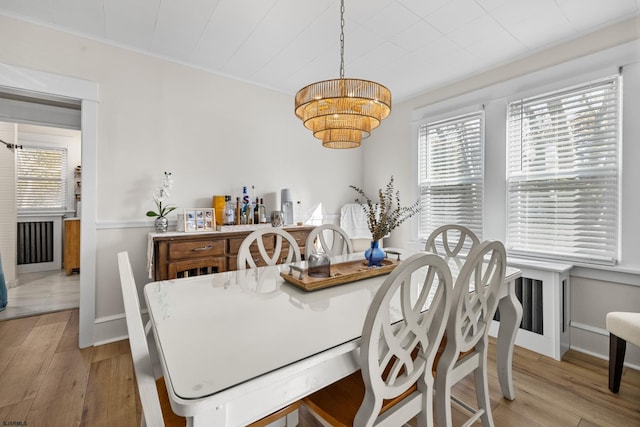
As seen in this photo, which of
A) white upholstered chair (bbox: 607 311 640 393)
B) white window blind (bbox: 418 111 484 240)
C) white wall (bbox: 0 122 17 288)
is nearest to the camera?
white upholstered chair (bbox: 607 311 640 393)

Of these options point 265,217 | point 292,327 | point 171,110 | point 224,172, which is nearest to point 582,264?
point 292,327

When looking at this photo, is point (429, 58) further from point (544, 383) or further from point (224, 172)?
point (544, 383)

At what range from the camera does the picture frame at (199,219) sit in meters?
2.63

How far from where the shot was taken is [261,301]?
1275 mm

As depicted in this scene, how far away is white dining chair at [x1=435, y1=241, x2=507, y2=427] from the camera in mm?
1196

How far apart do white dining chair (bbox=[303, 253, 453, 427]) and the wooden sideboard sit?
1.73 metres

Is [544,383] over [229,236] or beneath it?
beneath

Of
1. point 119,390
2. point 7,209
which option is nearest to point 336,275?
point 119,390

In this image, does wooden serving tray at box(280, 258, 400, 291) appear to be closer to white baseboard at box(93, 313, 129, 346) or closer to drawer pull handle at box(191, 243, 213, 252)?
drawer pull handle at box(191, 243, 213, 252)

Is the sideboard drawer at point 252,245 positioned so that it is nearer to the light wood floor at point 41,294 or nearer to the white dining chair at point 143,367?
the white dining chair at point 143,367

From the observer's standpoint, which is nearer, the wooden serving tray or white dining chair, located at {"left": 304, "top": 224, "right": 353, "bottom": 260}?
the wooden serving tray

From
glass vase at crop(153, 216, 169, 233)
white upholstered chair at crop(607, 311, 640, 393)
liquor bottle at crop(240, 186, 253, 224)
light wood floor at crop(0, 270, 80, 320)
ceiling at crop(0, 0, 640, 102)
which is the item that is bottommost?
light wood floor at crop(0, 270, 80, 320)

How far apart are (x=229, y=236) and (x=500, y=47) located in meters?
2.94

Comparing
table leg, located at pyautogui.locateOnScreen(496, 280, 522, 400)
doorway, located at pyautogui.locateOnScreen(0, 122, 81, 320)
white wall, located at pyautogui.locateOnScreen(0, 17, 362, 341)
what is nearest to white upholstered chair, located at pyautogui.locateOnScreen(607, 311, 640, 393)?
table leg, located at pyautogui.locateOnScreen(496, 280, 522, 400)
